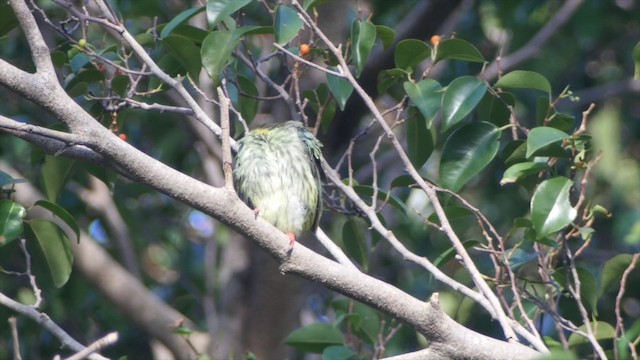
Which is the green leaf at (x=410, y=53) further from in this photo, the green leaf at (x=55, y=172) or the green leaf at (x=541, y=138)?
the green leaf at (x=55, y=172)

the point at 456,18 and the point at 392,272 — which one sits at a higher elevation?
the point at 456,18

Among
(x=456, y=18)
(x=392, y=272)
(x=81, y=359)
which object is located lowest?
(x=81, y=359)

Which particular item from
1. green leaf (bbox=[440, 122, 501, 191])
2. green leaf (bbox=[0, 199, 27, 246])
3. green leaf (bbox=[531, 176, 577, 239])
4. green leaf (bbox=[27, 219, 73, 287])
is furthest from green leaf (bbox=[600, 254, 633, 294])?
green leaf (bbox=[0, 199, 27, 246])

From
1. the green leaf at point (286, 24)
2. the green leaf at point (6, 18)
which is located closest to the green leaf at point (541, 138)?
the green leaf at point (286, 24)

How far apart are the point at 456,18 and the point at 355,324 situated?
197cm

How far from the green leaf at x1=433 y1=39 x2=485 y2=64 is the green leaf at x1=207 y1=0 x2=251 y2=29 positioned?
0.67m

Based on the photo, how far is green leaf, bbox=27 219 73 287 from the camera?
10.7 feet

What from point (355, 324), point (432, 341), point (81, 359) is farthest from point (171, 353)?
point (81, 359)

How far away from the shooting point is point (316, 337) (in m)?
3.43

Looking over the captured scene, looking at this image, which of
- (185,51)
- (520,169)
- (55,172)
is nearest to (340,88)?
(185,51)

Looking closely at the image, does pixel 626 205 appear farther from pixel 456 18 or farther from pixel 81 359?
pixel 81 359

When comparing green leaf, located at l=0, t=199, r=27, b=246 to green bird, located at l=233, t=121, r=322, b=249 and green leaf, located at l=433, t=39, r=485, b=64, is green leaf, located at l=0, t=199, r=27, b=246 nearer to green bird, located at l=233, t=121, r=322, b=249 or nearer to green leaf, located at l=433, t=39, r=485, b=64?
green bird, located at l=233, t=121, r=322, b=249

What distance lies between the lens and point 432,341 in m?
2.59

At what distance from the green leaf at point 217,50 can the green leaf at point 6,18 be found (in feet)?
2.23
